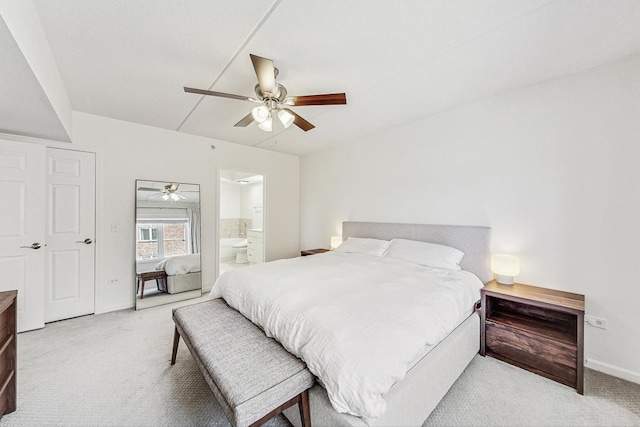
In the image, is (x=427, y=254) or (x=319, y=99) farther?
(x=427, y=254)

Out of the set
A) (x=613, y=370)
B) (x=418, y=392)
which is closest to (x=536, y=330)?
(x=613, y=370)

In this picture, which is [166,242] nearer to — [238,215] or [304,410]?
[304,410]

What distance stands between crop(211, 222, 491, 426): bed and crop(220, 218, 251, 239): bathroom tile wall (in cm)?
519

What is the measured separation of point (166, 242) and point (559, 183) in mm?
4793

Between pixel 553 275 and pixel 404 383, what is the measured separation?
6.49 ft

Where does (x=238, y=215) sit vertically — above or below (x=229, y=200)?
below

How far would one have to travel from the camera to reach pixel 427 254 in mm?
2793

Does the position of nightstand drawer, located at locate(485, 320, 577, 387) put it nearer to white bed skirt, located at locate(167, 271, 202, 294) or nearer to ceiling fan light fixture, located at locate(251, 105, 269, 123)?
ceiling fan light fixture, located at locate(251, 105, 269, 123)

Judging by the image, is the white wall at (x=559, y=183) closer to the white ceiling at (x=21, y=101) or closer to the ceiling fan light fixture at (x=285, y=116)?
the ceiling fan light fixture at (x=285, y=116)

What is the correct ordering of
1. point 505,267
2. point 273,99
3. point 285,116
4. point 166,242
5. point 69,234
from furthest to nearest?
point 166,242
point 69,234
point 505,267
point 285,116
point 273,99

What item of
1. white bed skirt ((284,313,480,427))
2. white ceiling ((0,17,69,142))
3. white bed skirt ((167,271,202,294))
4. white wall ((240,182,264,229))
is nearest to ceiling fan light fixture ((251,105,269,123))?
white ceiling ((0,17,69,142))

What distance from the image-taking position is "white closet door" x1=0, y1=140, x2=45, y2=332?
264 centimetres

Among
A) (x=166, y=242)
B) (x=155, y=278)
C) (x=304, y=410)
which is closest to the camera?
(x=304, y=410)

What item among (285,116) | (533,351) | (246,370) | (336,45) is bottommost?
(533,351)
